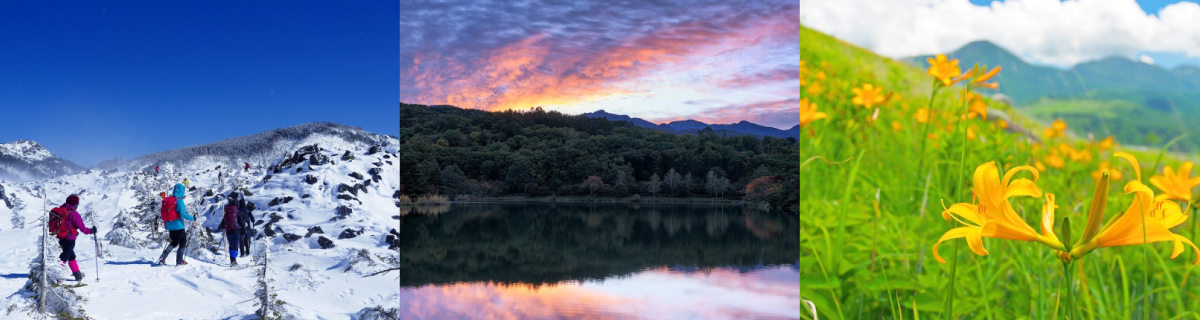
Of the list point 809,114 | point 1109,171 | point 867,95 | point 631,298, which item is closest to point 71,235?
point 631,298

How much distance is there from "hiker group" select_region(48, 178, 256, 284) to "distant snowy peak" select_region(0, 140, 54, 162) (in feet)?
1.11

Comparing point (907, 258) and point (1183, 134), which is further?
point (907, 258)

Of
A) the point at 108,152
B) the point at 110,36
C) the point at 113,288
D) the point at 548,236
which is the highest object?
the point at 110,36

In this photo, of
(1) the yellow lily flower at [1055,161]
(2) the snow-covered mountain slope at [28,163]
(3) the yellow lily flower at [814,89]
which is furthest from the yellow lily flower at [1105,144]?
(2) the snow-covered mountain slope at [28,163]

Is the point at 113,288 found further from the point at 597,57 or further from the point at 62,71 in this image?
the point at 597,57

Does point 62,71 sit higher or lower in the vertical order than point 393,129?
higher

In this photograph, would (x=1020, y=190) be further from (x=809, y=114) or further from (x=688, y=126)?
(x=688, y=126)

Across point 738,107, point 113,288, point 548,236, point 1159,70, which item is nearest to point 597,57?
point 738,107

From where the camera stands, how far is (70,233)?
13.1 ft

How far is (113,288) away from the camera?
4031mm

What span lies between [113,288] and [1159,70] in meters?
5.54

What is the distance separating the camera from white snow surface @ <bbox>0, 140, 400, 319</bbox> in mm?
3969

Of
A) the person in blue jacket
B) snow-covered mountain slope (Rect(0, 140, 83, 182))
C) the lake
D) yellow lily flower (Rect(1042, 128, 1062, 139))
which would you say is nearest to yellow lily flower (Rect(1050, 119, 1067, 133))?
yellow lily flower (Rect(1042, 128, 1062, 139))

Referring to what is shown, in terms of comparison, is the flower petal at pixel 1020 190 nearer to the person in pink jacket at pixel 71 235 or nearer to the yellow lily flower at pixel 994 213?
the yellow lily flower at pixel 994 213
